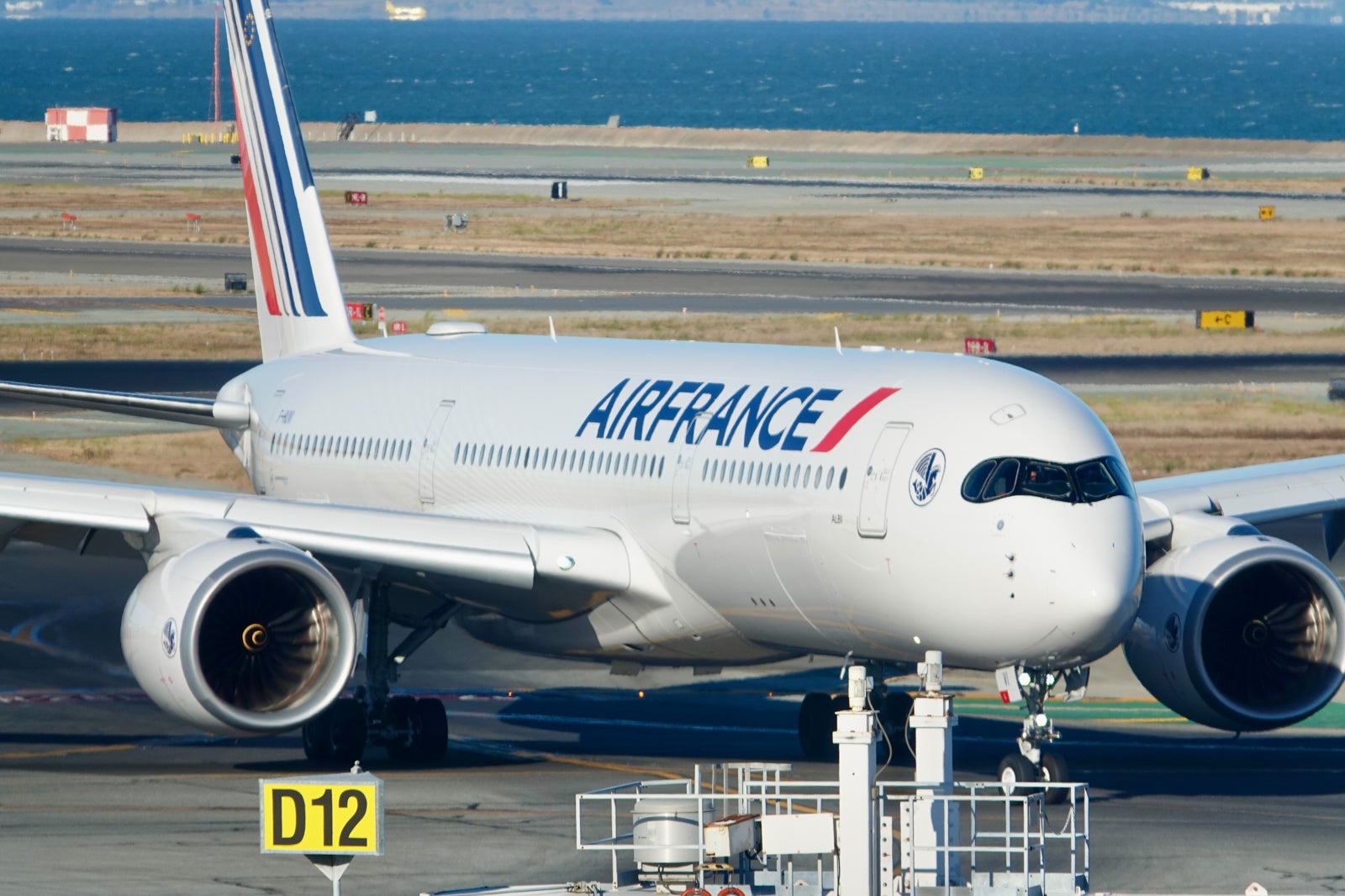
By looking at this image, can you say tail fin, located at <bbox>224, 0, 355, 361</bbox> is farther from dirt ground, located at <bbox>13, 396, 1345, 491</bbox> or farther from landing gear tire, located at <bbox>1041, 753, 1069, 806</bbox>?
landing gear tire, located at <bbox>1041, 753, 1069, 806</bbox>

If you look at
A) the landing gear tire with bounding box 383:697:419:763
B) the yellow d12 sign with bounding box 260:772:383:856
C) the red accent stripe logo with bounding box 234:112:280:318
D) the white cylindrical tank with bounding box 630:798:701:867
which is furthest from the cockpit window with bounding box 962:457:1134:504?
the red accent stripe logo with bounding box 234:112:280:318

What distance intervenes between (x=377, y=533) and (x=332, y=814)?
38.1 feet

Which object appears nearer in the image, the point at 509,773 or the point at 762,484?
the point at 762,484

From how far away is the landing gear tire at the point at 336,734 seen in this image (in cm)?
3011

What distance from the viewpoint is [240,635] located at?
27.6 metres

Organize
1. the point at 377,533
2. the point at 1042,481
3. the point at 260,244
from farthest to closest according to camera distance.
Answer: the point at 260,244 < the point at 377,533 < the point at 1042,481

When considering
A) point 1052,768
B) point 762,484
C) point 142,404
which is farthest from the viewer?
point 142,404

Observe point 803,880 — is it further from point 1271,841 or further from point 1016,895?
point 1271,841

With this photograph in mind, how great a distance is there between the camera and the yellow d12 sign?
57.5 feet

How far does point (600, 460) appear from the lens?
2980 cm

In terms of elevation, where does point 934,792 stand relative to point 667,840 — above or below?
above

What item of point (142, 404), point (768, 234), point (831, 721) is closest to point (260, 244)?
point (142, 404)

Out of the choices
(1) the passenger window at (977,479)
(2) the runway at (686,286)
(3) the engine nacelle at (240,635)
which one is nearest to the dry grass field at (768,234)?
(2) the runway at (686,286)

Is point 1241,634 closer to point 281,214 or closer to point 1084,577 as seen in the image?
point 1084,577
